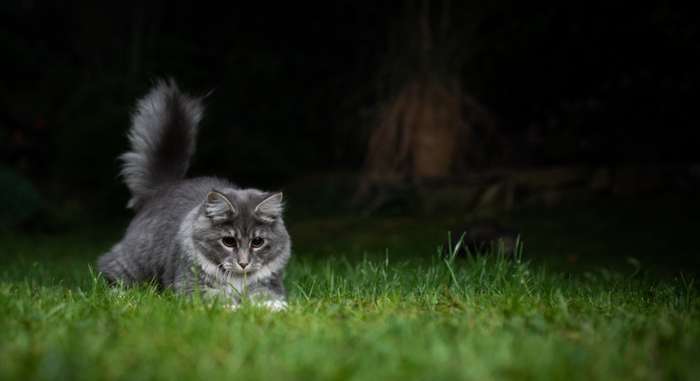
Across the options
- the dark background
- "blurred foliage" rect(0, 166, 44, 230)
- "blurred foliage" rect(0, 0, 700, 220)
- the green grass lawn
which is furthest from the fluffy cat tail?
"blurred foliage" rect(0, 166, 44, 230)

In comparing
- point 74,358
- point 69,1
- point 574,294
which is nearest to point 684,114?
point 574,294

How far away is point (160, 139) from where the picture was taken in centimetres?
520

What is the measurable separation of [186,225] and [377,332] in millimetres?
1923

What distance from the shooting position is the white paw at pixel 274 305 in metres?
3.44

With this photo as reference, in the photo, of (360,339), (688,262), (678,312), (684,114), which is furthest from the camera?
(684,114)

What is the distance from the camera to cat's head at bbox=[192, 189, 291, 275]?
162 inches

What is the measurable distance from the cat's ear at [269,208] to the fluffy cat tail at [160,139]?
1252 mm

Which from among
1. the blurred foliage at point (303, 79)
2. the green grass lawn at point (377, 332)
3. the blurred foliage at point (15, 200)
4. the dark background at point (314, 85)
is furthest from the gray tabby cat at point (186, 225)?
the blurred foliage at point (15, 200)

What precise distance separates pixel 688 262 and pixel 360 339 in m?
5.26

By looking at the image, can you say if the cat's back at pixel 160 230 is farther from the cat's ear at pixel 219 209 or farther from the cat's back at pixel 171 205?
the cat's ear at pixel 219 209

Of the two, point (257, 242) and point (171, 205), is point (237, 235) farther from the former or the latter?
point (171, 205)

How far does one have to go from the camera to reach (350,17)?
12930 millimetres

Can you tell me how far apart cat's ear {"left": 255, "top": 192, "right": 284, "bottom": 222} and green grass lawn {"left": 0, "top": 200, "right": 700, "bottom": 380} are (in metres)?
0.48

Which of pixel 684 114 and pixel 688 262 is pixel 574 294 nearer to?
pixel 688 262
